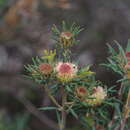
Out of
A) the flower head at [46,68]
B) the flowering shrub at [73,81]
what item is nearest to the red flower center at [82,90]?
the flowering shrub at [73,81]

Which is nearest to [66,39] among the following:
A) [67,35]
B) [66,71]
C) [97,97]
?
[67,35]

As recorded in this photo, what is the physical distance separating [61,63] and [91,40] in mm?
1823

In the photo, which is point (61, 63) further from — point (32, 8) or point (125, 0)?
point (125, 0)

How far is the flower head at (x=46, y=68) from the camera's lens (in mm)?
1094

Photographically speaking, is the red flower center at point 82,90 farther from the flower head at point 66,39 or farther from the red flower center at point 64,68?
the flower head at point 66,39

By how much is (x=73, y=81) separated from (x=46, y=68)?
111mm

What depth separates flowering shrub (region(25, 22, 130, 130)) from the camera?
1.11 metres

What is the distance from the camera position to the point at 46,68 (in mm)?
1097

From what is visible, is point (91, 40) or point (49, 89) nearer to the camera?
point (49, 89)

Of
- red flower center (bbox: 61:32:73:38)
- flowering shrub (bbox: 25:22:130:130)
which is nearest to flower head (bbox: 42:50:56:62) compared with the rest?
flowering shrub (bbox: 25:22:130:130)

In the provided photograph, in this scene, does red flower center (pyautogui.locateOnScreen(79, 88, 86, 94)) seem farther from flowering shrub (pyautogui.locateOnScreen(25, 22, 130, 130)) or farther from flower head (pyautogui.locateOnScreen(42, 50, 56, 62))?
flower head (pyautogui.locateOnScreen(42, 50, 56, 62))

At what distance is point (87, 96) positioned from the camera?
1120 mm

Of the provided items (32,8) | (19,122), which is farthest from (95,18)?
(19,122)

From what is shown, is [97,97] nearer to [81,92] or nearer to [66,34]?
[81,92]
